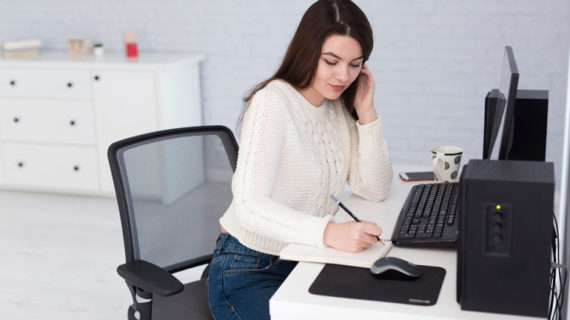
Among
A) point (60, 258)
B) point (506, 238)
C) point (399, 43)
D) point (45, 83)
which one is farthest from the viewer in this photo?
point (45, 83)

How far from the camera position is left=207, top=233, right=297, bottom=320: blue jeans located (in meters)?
1.57

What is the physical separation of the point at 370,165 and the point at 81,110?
2.42 metres

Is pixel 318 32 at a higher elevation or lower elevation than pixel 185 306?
higher

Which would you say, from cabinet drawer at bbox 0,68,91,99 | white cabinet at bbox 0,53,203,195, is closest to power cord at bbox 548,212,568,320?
white cabinet at bbox 0,53,203,195

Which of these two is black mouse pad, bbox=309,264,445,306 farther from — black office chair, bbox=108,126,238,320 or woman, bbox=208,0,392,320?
black office chair, bbox=108,126,238,320

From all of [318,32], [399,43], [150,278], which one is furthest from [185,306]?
[399,43]

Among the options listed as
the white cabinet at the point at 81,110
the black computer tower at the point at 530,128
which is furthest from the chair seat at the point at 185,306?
the white cabinet at the point at 81,110

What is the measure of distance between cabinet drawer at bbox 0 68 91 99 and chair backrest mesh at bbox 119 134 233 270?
2.01 metres

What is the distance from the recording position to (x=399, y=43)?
364 cm

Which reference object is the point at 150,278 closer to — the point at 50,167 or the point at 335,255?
the point at 335,255

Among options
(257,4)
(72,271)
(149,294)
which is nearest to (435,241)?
(149,294)

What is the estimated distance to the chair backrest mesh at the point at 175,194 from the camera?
183 cm

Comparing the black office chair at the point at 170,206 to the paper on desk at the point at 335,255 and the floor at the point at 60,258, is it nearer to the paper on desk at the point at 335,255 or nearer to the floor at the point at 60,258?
the paper on desk at the point at 335,255

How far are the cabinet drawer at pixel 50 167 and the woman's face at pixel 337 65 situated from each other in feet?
8.03
